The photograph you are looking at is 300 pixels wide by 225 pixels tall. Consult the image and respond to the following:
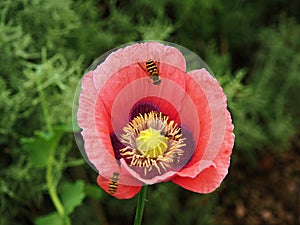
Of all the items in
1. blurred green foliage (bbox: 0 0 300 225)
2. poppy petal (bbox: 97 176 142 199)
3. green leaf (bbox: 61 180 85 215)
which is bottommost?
blurred green foliage (bbox: 0 0 300 225)

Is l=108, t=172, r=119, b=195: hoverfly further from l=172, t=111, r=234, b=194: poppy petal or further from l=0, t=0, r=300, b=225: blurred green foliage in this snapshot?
l=0, t=0, r=300, b=225: blurred green foliage

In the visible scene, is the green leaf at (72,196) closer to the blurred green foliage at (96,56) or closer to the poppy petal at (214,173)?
the blurred green foliage at (96,56)

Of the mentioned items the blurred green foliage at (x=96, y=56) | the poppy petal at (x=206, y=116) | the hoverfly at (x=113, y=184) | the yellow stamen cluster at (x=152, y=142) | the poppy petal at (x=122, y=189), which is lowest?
the blurred green foliage at (x=96, y=56)

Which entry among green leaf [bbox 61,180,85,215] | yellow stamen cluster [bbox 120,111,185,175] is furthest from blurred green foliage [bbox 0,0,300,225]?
yellow stamen cluster [bbox 120,111,185,175]

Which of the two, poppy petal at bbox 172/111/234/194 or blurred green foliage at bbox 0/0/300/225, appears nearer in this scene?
poppy petal at bbox 172/111/234/194

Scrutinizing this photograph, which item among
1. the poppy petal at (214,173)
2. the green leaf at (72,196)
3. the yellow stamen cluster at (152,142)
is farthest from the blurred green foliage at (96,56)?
the poppy petal at (214,173)

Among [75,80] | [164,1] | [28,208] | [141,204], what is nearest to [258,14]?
[164,1]

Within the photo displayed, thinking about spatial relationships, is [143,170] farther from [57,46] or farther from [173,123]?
[57,46]

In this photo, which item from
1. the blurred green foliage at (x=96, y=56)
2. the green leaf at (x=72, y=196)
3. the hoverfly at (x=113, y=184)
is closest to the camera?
the hoverfly at (x=113, y=184)
